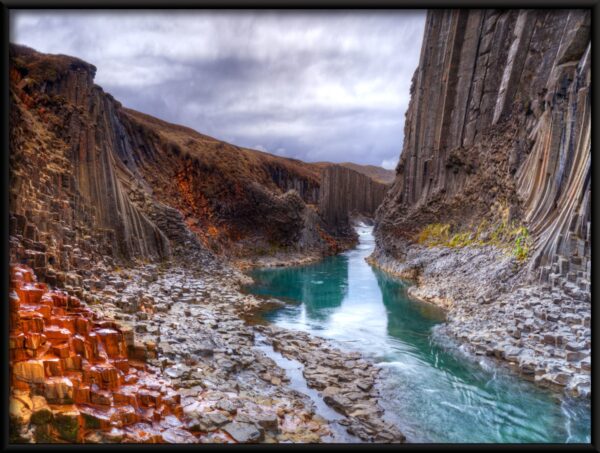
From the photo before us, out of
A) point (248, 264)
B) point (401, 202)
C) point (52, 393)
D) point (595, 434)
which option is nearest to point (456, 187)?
point (401, 202)

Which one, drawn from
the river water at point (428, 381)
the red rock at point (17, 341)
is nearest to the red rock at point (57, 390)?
the red rock at point (17, 341)

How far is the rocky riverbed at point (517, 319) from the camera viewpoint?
31.9 ft

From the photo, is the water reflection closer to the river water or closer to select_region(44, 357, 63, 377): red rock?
the river water

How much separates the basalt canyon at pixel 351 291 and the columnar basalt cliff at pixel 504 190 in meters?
0.11

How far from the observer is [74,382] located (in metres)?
6.23

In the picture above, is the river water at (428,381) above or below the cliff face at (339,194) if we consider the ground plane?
below

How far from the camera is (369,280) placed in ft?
92.8

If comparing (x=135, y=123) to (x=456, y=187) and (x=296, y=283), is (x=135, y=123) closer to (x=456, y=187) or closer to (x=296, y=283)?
(x=296, y=283)

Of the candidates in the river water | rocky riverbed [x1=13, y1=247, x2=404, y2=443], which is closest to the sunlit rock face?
rocky riverbed [x1=13, y1=247, x2=404, y2=443]

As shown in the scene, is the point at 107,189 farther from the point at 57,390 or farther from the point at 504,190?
the point at 504,190

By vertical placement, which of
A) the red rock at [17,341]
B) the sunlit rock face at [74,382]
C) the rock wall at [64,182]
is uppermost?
the rock wall at [64,182]

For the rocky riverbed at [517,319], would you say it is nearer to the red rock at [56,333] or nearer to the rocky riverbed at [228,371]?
the rocky riverbed at [228,371]

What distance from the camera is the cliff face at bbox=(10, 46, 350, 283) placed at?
11.1 meters

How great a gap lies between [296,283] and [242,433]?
2063 centimetres
